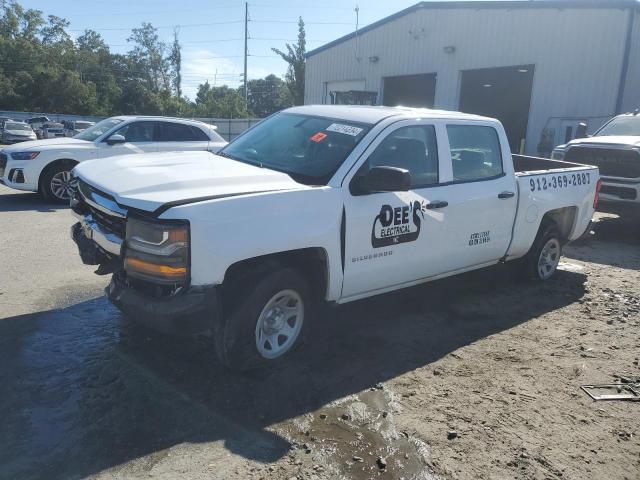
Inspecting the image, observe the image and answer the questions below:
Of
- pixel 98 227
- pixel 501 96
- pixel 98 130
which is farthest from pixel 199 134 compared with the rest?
pixel 501 96

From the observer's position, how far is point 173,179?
385 centimetres

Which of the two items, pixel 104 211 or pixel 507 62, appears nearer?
pixel 104 211

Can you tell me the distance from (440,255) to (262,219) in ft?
6.58

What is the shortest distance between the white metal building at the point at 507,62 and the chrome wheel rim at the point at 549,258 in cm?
1331

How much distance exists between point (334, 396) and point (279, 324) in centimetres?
67

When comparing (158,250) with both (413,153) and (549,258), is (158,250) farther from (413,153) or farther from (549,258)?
(549,258)

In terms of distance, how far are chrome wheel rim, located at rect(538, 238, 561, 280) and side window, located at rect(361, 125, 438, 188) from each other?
2.51 metres

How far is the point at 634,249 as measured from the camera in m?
9.20

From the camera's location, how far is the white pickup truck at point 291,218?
11.4 ft

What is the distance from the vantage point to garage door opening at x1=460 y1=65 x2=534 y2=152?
2233 cm

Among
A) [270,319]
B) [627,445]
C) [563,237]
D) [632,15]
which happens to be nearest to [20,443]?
[270,319]

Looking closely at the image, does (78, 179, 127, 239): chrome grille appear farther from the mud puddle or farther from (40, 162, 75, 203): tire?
(40, 162, 75, 203): tire

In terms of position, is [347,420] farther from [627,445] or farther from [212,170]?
[212,170]

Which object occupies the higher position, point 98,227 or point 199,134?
point 199,134
